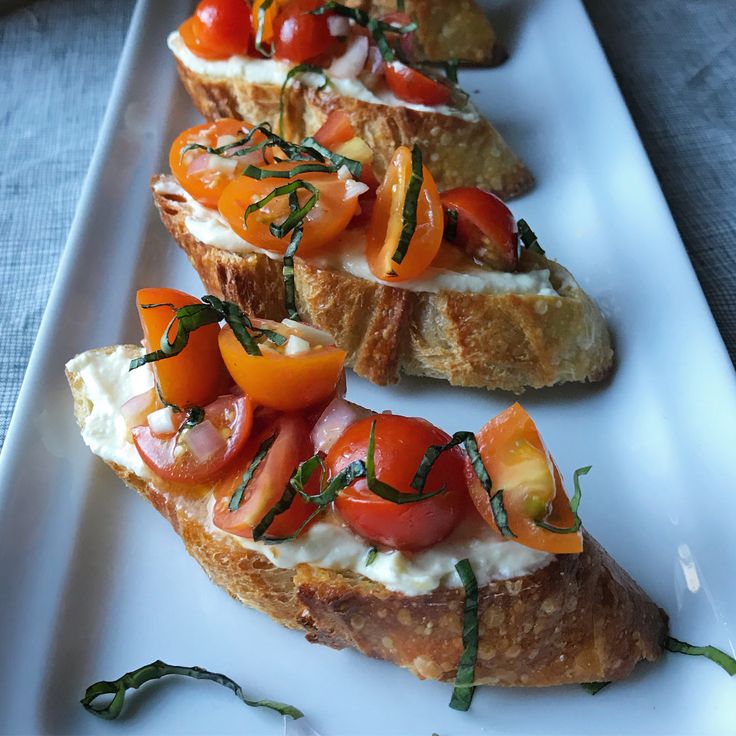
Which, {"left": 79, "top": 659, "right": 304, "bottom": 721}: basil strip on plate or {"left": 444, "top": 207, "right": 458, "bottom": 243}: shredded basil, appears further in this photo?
{"left": 444, "top": 207, "right": 458, "bottom": 243}: shredded basil

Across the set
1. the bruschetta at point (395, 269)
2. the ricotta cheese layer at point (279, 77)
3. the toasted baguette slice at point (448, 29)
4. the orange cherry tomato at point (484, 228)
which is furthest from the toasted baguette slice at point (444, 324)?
the toasted baguette slice at point (448, 29)

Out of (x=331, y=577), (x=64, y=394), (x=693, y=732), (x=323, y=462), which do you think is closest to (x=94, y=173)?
(x=64, y=394)

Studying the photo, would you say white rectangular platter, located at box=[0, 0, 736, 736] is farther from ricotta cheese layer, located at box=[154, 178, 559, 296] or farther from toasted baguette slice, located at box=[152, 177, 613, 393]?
ricotta cheese layer, located at box=[154, 178, 559, 296]

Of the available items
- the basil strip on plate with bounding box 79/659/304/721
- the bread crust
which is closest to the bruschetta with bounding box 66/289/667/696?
the basil strip on plate with bounding box 79/659/304/721

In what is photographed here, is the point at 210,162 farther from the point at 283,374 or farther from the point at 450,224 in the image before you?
the point at 283,374

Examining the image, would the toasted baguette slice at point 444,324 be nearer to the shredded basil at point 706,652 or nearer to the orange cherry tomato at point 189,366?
the orange cherry tomato at point 189,366

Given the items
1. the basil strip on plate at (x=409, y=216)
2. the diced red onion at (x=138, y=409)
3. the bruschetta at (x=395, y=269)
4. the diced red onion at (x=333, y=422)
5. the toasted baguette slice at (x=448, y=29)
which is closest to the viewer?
the diced red onion at (x=333, y=422)

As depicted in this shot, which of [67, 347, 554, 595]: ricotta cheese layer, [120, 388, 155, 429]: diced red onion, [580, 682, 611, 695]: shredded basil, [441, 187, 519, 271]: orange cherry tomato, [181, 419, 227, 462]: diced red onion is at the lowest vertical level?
[580, 682, 611, 695]: shredded basil

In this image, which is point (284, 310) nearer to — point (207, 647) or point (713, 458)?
point (207, 647)
